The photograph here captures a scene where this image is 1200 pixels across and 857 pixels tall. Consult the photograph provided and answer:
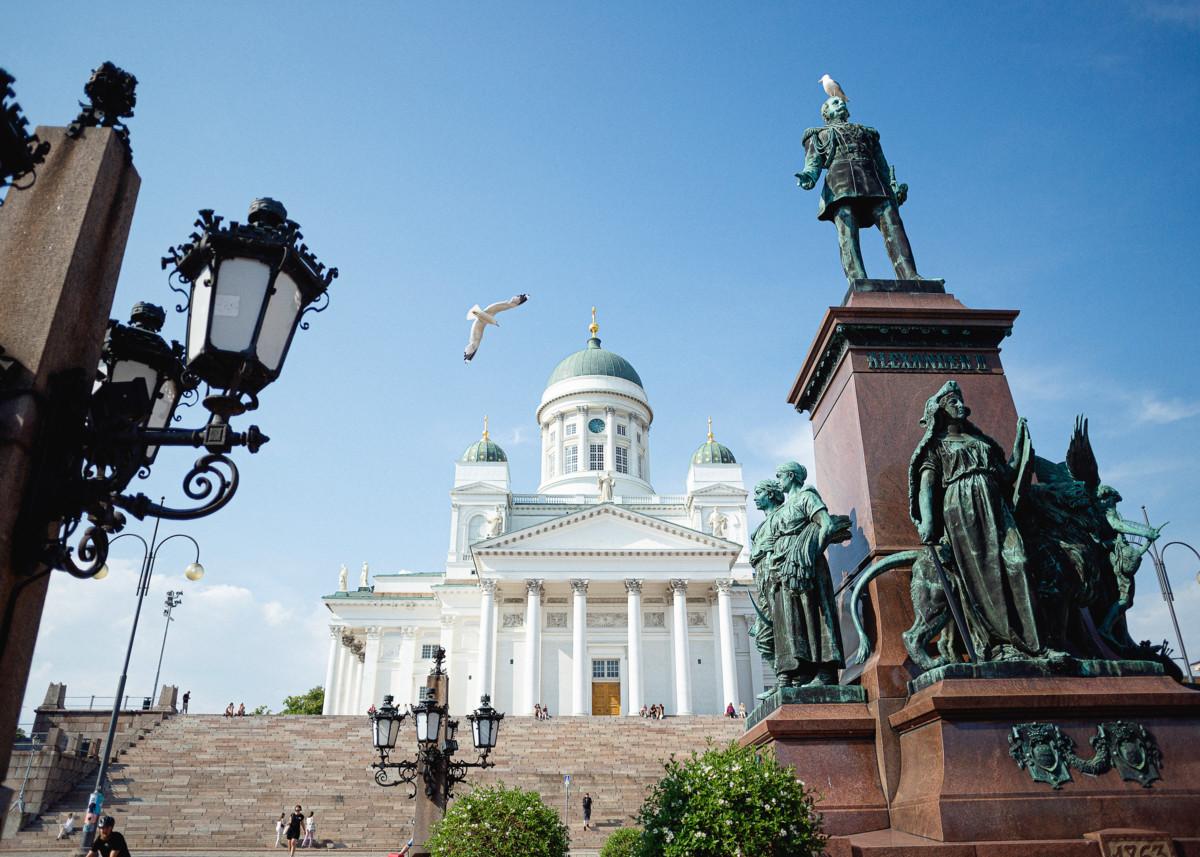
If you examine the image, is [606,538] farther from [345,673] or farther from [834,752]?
[834,752]

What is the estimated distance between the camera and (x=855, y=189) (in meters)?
7.27

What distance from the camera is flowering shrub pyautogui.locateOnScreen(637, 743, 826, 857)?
4309 mm

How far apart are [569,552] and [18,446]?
45.0 meters

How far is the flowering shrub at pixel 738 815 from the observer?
4.31 metres

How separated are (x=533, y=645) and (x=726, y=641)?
10358mm

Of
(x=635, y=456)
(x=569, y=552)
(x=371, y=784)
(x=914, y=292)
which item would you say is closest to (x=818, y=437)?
(x=914, y=292)

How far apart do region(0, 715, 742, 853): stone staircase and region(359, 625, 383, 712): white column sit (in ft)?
58.1

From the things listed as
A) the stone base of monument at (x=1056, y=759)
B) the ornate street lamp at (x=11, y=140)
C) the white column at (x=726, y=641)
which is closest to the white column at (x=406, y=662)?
the white column at (x=726, y=641)

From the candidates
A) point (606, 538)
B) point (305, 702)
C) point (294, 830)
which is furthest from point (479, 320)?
point (305, 702)

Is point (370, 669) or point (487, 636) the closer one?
point (487, 636)

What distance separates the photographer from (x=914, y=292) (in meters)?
6.79

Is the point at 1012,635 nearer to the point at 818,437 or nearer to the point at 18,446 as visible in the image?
the point at 818,437

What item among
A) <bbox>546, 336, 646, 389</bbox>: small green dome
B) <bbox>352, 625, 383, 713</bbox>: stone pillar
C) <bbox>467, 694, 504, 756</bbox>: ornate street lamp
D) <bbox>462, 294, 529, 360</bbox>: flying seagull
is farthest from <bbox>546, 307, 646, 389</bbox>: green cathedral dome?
<bbox>467, 694, 504, 756</bbox>: ornate street lamp

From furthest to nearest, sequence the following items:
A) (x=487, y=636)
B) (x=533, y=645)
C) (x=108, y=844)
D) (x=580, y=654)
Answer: (x=487, y=636)
(x=533, y=645)
(x=580, y=654)
(x=108, y=844)
